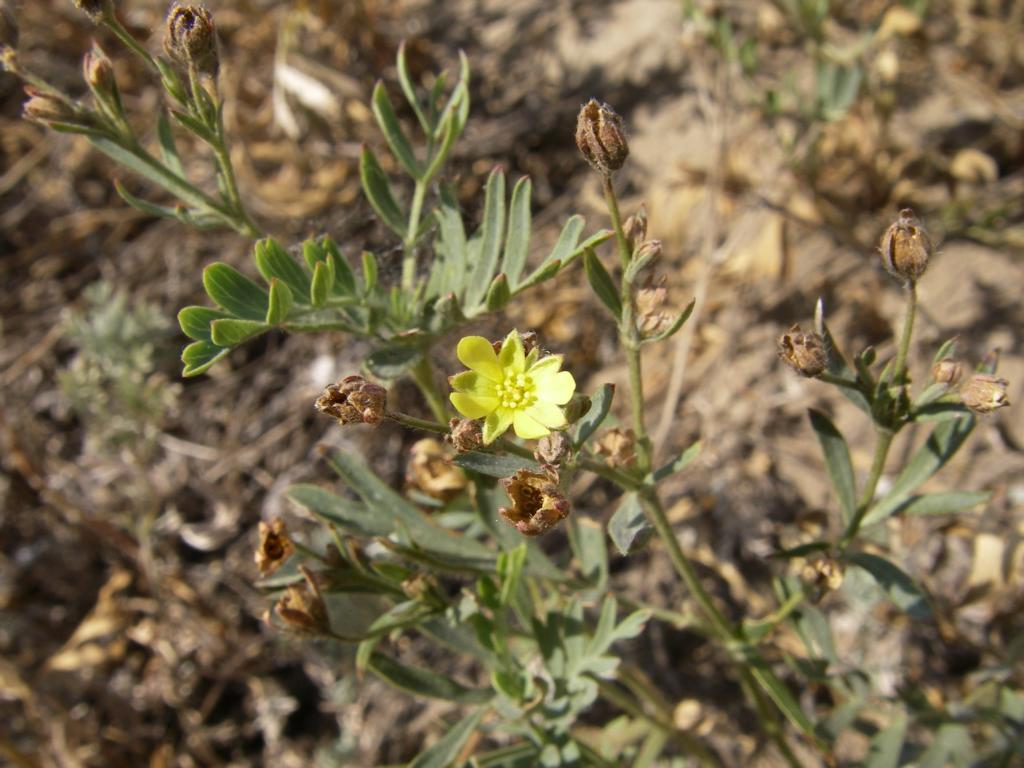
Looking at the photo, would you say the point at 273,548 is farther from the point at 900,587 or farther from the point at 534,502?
the point at 900,587

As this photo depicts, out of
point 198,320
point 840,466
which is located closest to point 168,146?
point 198,320

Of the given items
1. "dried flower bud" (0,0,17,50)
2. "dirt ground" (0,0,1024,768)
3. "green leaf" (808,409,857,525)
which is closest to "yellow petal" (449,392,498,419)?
"green leaf" (808,409,857,525)

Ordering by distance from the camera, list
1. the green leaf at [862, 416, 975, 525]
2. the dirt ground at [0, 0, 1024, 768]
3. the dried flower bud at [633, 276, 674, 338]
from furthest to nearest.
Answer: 1. the dirt ground at [0, 0, 1024, 768]
2. the green leaf at [862, 416, 975, 525]
3. the dried flower bud at [633, 276, 674, 338]

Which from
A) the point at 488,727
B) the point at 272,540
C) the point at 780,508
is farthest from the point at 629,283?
the point at 780,508

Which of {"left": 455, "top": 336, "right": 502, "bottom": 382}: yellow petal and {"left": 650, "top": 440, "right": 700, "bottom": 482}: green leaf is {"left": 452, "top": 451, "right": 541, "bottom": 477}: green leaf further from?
{"left": 650, "top": 440, "right": 700, "bottom": 482}: green leaf

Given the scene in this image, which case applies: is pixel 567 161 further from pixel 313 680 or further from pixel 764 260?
pixel 313 680

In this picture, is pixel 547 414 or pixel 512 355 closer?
pixel 547 414

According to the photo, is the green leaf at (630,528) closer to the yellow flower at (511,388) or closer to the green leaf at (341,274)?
the yellow flower at (511,388)
